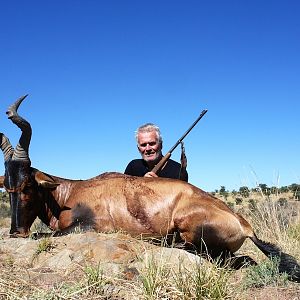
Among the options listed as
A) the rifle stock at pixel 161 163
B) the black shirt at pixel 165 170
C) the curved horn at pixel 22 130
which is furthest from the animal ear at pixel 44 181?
the black shirt at pixel 165 170

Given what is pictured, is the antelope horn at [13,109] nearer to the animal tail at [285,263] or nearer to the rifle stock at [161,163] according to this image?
the rifle stock at [161,163]

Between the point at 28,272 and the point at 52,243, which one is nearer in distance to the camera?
the point at 28,272

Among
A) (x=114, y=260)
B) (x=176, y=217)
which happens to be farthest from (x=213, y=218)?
(x=114, y=260)

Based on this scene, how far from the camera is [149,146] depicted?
8117 mm

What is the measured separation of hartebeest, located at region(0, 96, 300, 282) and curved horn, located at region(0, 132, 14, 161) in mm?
13

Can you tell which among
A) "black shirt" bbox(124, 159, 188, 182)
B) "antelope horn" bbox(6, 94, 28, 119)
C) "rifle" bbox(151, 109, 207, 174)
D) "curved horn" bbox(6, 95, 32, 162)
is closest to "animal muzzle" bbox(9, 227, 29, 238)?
"curved horn" bbox(6, 95, 32, 162)

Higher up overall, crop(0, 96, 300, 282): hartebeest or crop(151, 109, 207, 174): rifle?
crop(151, 109, 207, 174): rifle

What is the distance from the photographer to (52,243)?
5137 mm

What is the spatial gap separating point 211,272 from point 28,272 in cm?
162

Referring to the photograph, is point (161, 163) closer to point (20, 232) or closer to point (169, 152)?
point (169, 152)

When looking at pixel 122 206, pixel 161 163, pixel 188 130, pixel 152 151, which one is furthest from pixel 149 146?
pixel 122 206

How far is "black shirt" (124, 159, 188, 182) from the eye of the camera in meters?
8.05

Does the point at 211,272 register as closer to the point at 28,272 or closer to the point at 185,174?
the point at 28,272

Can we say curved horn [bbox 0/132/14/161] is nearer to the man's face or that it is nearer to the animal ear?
the animal ear
